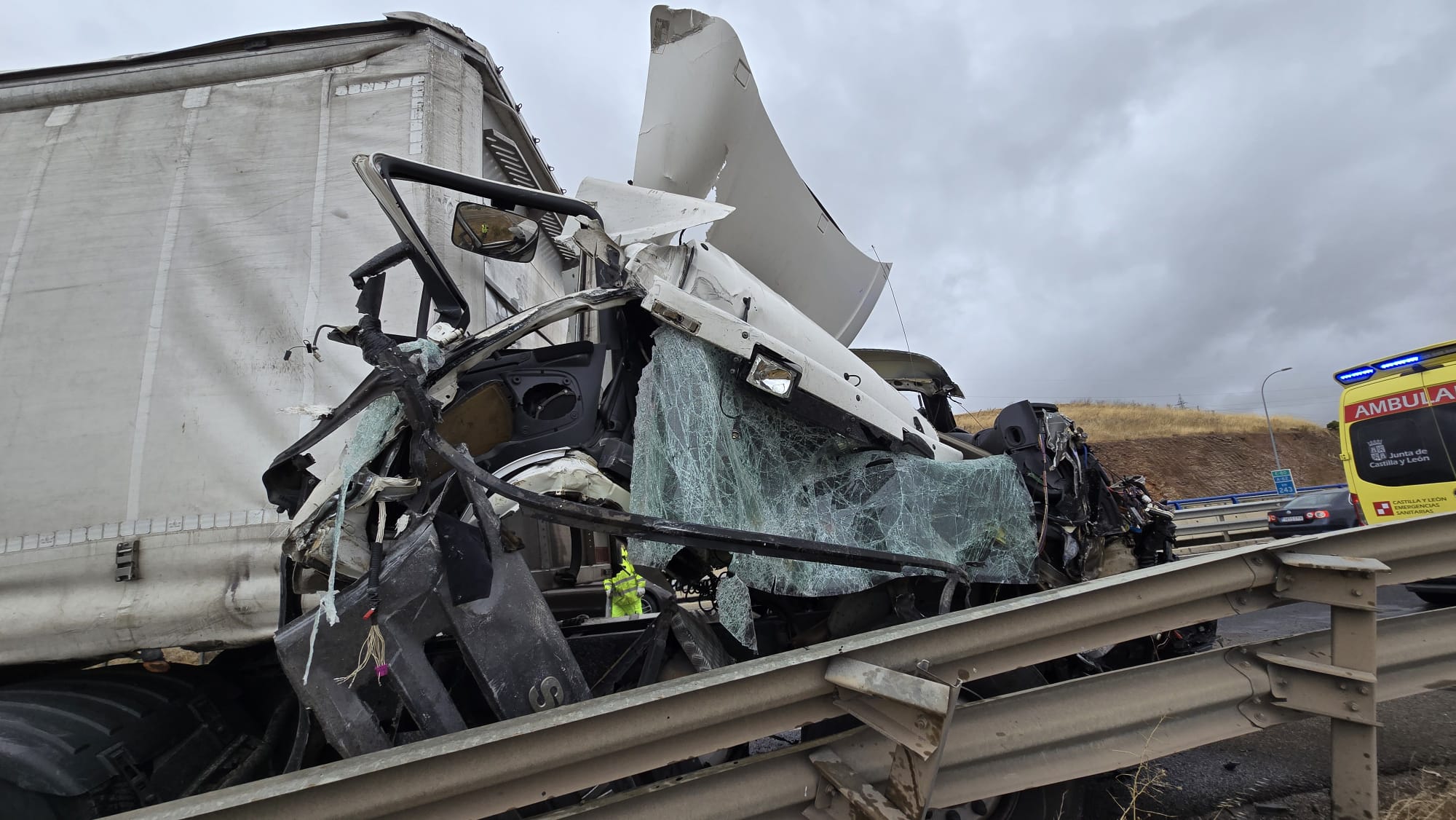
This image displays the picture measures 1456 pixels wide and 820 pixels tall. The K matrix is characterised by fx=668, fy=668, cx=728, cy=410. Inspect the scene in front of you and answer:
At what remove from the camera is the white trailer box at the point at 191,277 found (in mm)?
2914

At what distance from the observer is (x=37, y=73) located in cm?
357

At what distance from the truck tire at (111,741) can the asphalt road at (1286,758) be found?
3564 millimetres

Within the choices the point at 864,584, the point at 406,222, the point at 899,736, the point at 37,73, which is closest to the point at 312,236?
the point at 406,222

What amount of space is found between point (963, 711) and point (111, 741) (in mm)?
2739

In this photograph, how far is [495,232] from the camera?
98.8 inches

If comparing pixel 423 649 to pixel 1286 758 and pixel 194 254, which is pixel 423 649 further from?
pixel 1286 758

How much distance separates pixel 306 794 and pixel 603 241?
1766 millimetres

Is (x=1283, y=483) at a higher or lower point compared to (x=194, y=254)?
lower

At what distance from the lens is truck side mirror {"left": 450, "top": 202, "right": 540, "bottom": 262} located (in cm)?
246

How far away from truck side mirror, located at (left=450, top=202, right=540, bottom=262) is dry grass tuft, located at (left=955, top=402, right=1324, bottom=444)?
27.3 meters

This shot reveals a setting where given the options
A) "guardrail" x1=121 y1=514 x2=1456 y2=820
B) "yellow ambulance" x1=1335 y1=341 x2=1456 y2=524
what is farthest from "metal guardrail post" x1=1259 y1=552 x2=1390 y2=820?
"yellow ambulance" x1=1335 y1=341 x2=1456 y2=524

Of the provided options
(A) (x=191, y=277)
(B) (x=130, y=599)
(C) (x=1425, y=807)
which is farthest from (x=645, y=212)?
(C) (x=1425, y=807)

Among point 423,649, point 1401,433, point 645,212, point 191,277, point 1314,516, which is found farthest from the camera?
point 1314,516

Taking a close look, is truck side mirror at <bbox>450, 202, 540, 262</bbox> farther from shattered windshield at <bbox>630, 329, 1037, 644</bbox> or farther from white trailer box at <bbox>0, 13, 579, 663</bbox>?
shattered windshield at <bbox>630, 329, 1037, 644</bbox>
